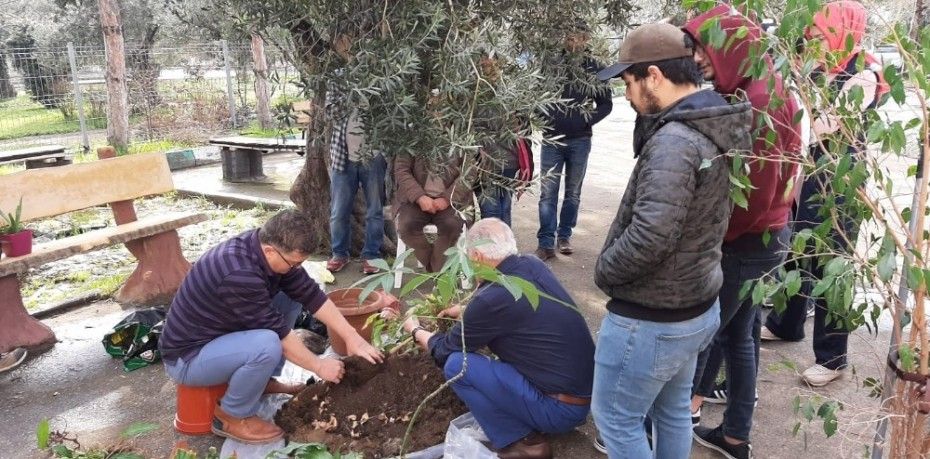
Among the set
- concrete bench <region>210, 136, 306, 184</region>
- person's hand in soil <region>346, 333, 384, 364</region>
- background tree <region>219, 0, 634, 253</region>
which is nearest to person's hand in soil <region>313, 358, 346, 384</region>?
person's hand in soil <region>346, 333, 384, 364</region>

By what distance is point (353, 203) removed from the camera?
216 inches

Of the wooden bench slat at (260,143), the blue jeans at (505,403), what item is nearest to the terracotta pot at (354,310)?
the blue jeans at (505,403)

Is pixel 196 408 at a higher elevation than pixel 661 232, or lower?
lower

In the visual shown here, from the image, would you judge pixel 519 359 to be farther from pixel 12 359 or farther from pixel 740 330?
pixel 12 359

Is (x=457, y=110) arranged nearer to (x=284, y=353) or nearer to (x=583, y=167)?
(x=284, y=353)

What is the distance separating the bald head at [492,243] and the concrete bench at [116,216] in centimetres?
283

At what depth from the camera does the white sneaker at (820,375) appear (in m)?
3.55

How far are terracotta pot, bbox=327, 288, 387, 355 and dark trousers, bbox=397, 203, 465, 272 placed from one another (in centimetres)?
110

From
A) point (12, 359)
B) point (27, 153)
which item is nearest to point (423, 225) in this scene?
point (12, 359)

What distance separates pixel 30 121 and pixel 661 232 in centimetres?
1297

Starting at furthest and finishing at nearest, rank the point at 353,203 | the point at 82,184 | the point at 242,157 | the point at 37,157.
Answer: the point at 37,157
the point at 242,157
the point at 353,203
the point at 82,184

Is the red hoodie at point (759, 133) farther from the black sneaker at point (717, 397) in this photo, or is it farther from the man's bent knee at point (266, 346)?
the man's bent knee at point (266, 346)

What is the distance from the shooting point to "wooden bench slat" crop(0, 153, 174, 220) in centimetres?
442

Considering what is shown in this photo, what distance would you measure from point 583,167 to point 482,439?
3030 mm
